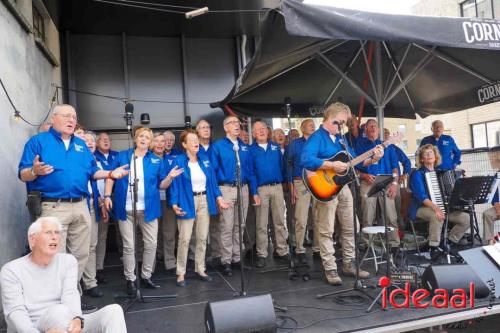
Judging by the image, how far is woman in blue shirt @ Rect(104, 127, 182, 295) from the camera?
421 centimetres

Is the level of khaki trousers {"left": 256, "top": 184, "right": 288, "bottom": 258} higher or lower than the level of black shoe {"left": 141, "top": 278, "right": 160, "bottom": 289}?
higher

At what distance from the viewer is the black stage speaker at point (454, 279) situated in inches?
137

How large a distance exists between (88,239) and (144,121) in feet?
4.71

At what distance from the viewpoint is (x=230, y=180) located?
4.99 m

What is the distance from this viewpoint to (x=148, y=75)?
24.2 ft

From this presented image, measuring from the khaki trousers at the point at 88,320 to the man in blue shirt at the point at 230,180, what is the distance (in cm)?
234

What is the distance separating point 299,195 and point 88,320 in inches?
126

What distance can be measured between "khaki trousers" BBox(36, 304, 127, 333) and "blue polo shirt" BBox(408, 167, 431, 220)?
437 cm

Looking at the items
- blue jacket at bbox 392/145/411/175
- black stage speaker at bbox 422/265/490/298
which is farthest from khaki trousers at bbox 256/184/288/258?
blue jacket at bbox 392/145/411/175

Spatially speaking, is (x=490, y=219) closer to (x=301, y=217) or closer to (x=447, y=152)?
(x=447, y=152)

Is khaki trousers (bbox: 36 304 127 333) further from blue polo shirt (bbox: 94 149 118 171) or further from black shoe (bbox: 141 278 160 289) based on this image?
blue polo shirt (bbox: 94 149 118 171)

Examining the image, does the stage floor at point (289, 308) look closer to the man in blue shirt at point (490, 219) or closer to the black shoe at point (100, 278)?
the black shoe at point (100, 278)

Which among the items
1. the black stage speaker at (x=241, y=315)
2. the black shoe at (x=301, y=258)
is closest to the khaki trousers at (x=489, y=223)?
the black shoe at (x=301, y=258)

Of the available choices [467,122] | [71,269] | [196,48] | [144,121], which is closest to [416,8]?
[467,122]
